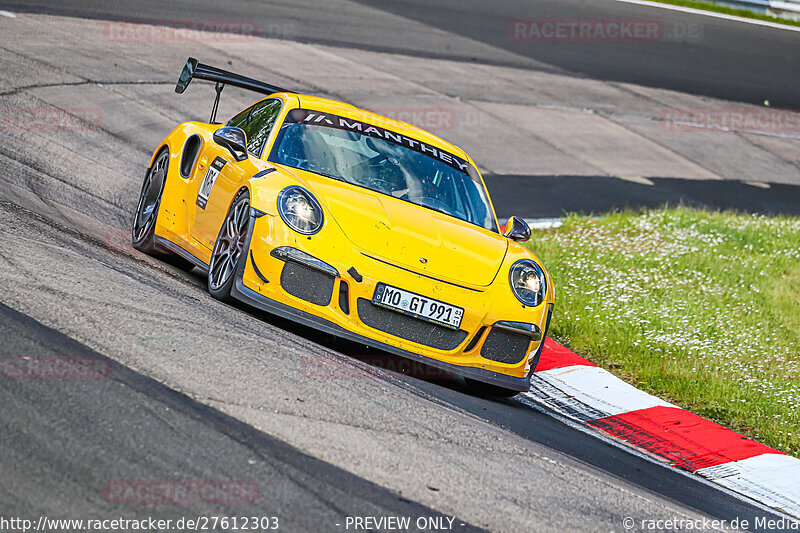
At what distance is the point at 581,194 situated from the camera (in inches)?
544

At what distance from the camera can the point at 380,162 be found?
22.9ft

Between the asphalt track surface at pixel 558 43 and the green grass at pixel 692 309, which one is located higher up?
the asphalt track surface at pixel 558 43

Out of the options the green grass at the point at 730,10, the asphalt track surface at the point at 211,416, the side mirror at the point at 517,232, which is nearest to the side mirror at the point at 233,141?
the asphalt track surface at the point at 211,416

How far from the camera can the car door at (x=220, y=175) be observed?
661 centimetres

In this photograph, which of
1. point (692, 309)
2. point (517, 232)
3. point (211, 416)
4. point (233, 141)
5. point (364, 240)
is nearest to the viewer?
point (211, 416)

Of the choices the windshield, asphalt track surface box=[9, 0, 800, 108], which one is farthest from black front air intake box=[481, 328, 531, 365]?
asphalt track surface box=[9, 0, 800, 108]

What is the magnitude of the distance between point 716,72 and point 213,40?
11489mm

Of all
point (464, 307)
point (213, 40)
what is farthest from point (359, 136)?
point (213, 40)

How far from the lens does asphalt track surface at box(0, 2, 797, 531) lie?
11.6ft

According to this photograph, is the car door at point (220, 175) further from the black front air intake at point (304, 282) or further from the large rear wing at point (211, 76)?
the black front air intake at point (304, 282)

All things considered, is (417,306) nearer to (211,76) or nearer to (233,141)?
(233,141)

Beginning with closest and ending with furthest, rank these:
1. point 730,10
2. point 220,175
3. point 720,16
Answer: point 220,175 → point 720,16 → point 730,10

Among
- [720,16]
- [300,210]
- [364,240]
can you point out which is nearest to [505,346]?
[364,240]

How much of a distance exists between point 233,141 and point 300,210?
95 cm
